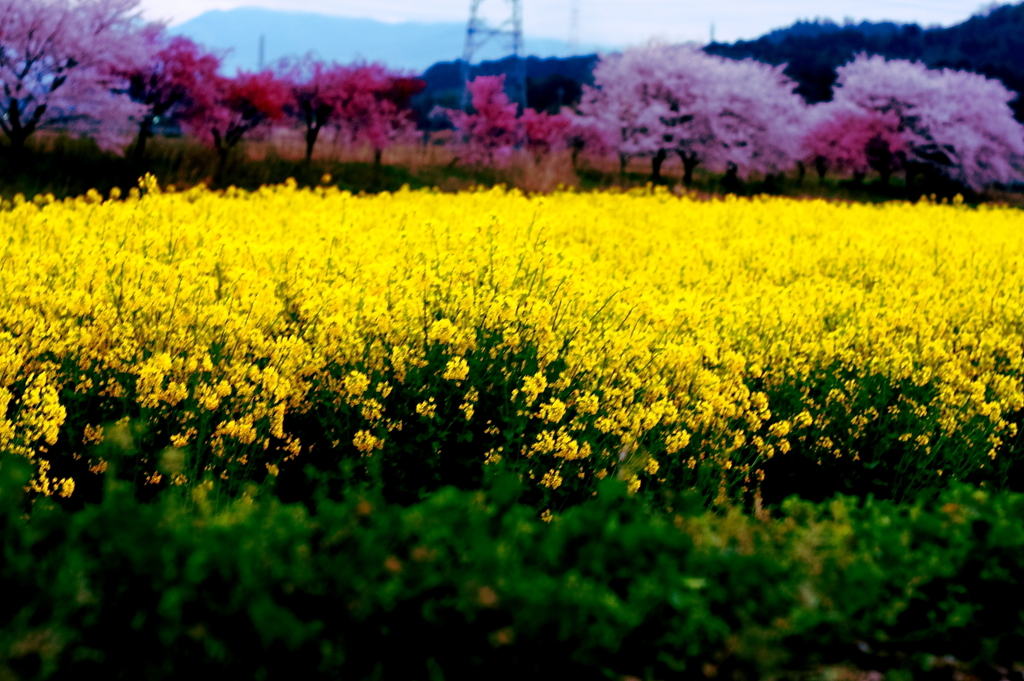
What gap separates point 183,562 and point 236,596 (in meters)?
0.18

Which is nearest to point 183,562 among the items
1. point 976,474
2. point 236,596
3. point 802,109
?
point 236,596

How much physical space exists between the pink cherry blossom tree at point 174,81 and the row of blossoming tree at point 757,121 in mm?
8145

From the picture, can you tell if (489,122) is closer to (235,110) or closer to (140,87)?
(235,110)

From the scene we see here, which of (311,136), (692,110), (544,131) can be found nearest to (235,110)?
(311,136)

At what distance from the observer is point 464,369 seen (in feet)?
11.9

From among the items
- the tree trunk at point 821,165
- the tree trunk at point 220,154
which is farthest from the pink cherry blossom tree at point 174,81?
the tree trunk at point 821,165

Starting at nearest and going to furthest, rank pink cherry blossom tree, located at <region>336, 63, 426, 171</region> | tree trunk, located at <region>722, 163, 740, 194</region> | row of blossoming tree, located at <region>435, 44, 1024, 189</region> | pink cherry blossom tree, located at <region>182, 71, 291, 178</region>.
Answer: pink cherry blossom tree, located at <region>182, 71, 291, 178</region> → pink cherry blossom tree, located at <region>336, 63, 426, 171</region> → row of blossoming tree, located at <region>435, 44, 1024, 189</region> → tree trunk, located at <region>722, 163, 740, 194</region>

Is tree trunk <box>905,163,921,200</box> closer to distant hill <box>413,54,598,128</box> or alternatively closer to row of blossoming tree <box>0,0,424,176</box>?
distant hill <box>413,54,598,128</box>

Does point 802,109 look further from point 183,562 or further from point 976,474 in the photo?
point 183,562

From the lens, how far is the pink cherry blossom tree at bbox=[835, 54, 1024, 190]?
2503cm

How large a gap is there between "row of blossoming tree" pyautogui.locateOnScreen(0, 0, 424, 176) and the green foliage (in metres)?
14.4

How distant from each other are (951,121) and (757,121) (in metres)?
6.00

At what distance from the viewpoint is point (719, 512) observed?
12.7 ft

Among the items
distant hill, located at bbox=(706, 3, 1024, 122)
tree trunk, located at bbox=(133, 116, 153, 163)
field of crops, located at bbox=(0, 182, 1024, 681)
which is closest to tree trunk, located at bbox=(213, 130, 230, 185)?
tree trunk, located at bbox=(133, 116, 153, 163)
